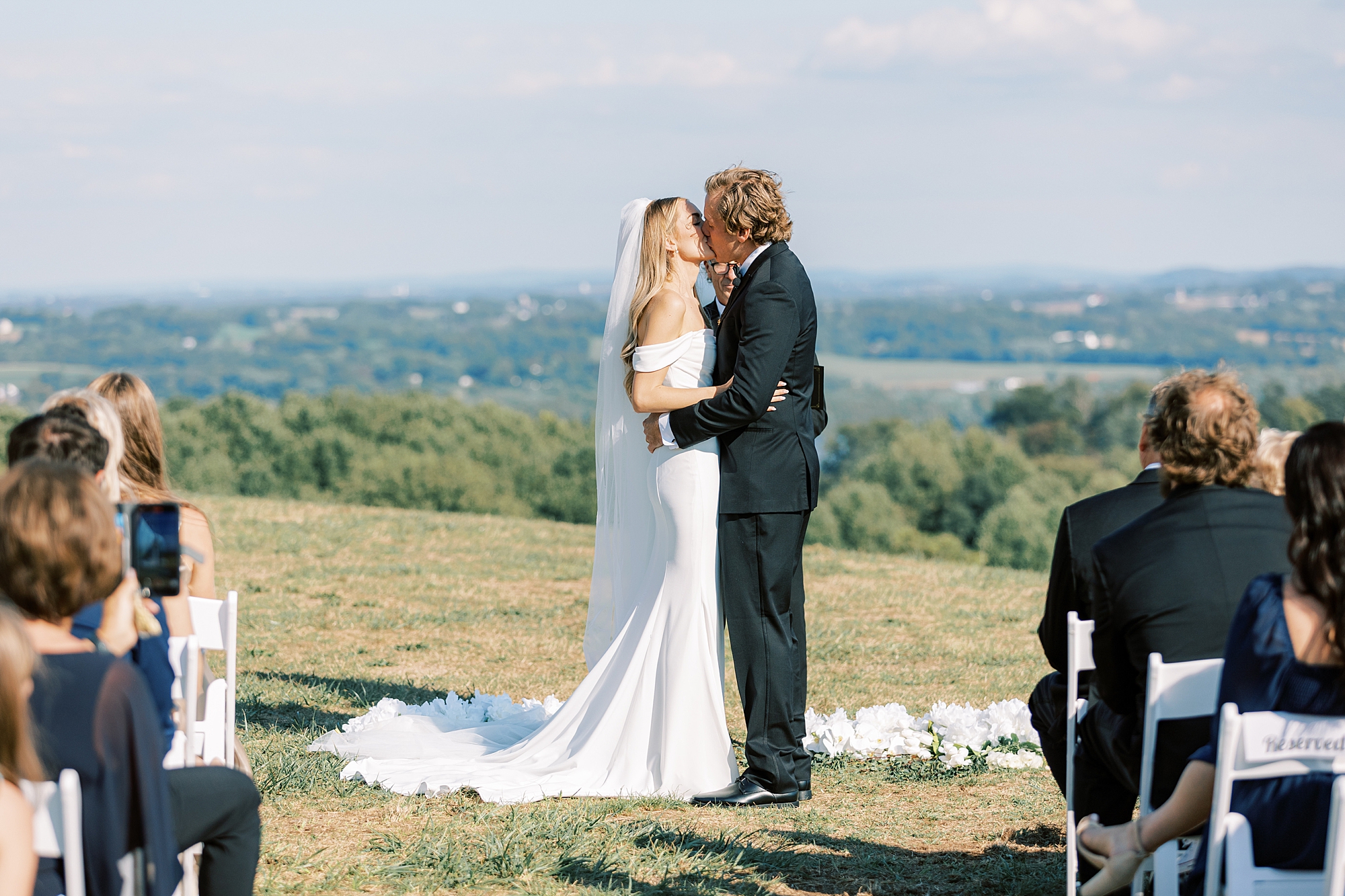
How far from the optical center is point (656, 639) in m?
5.04

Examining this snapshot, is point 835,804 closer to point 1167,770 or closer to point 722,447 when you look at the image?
point 722,447

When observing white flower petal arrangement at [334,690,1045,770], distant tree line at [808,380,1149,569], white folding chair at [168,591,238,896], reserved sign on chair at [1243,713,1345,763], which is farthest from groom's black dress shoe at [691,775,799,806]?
distant tree line at [808,380,1149,569]

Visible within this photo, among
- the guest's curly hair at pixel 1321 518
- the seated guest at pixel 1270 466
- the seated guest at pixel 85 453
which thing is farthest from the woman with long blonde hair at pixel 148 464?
the seated guest at pixel 1270 466

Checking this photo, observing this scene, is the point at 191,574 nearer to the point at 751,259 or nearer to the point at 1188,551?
the point at 751,259

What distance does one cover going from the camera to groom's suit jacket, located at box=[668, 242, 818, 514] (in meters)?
4.64

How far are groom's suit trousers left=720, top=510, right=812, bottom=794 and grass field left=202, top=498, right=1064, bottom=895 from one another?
0.27 m

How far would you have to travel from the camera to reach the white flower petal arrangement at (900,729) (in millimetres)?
5453

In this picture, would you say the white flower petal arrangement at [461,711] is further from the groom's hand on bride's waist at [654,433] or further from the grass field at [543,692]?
the groom's hand on bride's waist at [654,433]

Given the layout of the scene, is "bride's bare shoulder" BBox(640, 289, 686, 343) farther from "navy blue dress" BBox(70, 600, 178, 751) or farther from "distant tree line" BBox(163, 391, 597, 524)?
"distant tree line" BBox(163, 391, 597, 524)

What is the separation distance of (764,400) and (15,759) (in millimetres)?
2998

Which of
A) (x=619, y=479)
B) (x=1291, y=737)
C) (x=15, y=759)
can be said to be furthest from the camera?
(x=619, y=479)

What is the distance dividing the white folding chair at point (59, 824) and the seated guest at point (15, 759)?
3 cm

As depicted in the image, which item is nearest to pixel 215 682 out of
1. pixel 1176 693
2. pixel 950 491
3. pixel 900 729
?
pixel 1176 693

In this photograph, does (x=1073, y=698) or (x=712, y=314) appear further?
(x=712, y=314)
